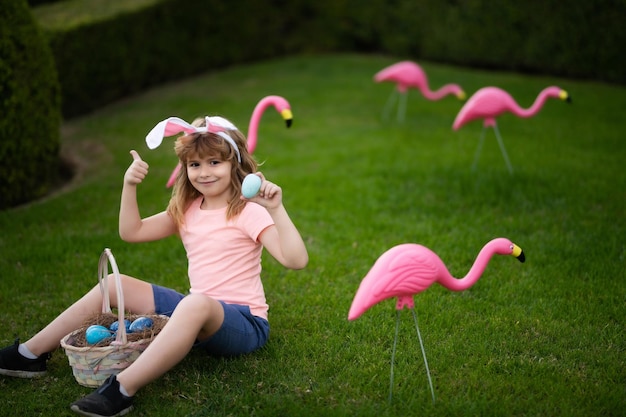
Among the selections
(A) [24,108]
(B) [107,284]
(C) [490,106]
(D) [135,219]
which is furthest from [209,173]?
(C) [490,106]

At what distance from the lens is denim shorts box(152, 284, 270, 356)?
9.73 feet

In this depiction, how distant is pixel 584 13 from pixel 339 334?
270 inches

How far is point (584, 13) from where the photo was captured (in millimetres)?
8648

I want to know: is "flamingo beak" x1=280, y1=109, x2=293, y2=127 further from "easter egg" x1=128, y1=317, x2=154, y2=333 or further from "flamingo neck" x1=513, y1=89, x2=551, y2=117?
"flamingo neck" x1=513, y1=89, x2=551, y2=117

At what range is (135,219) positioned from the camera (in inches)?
126

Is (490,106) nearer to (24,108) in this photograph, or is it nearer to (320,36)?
(24,108)

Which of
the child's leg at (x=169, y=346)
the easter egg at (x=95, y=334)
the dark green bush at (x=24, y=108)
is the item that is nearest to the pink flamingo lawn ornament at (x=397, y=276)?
the child's leg at (x=169, y=346)

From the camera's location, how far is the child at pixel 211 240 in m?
2.94

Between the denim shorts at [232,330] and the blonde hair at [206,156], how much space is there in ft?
1.17

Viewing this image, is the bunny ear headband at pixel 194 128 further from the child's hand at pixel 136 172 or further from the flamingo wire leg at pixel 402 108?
the flamingo wire leg at pixel 402 108

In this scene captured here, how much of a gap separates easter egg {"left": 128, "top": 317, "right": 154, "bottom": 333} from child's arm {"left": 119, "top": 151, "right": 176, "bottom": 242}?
422 millimetres

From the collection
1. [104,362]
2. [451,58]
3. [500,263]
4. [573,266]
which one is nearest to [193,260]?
[104,362]

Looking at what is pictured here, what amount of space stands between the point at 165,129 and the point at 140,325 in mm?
846

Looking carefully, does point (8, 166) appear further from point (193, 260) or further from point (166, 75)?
point (166, 75)
